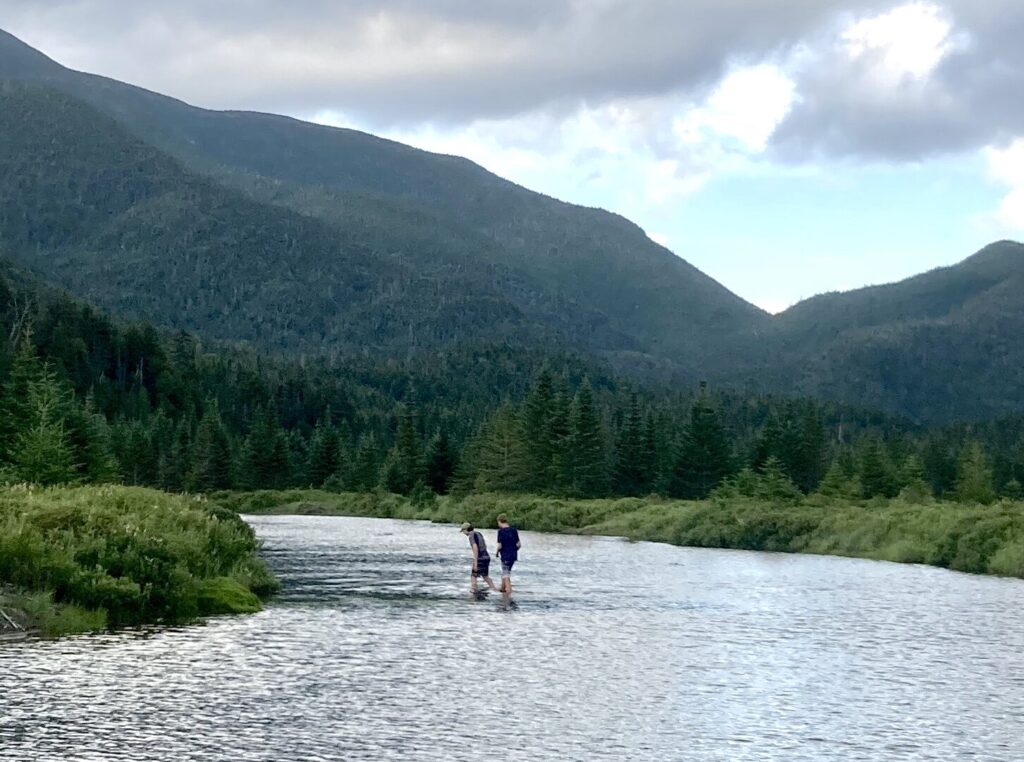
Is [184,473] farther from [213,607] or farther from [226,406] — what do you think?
[213,607]

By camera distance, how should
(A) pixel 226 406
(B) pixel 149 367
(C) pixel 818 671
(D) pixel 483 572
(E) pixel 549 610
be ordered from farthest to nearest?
(A) pixel 226 406 → (B) pixel 149 367 → (D) pixel 483 572 → (E) pixel 549 610 → (C) pixel 818 671

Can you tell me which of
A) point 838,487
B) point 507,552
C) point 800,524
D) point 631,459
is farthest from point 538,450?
point 507,552

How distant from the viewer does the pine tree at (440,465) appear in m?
129

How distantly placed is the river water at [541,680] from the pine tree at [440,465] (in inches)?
3428

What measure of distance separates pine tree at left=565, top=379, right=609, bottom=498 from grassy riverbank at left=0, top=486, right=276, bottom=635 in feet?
253

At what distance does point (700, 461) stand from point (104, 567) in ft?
305

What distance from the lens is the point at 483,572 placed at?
40094mm

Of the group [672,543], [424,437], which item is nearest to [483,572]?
[672,543]

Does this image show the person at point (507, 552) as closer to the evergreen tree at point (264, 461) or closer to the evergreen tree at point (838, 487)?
the evergreen tree at point (838, 487)

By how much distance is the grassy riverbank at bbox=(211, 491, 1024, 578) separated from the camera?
54.2 metres

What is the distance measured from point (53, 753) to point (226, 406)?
608ft

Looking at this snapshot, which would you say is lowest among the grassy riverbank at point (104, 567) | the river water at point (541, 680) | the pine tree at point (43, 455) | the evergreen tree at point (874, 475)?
the river water at point (541, 680)

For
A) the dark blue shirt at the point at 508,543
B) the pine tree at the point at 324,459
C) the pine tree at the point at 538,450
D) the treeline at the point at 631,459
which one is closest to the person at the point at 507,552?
the dark blue shirt at the point at 508,543

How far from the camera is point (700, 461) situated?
4705 inches
